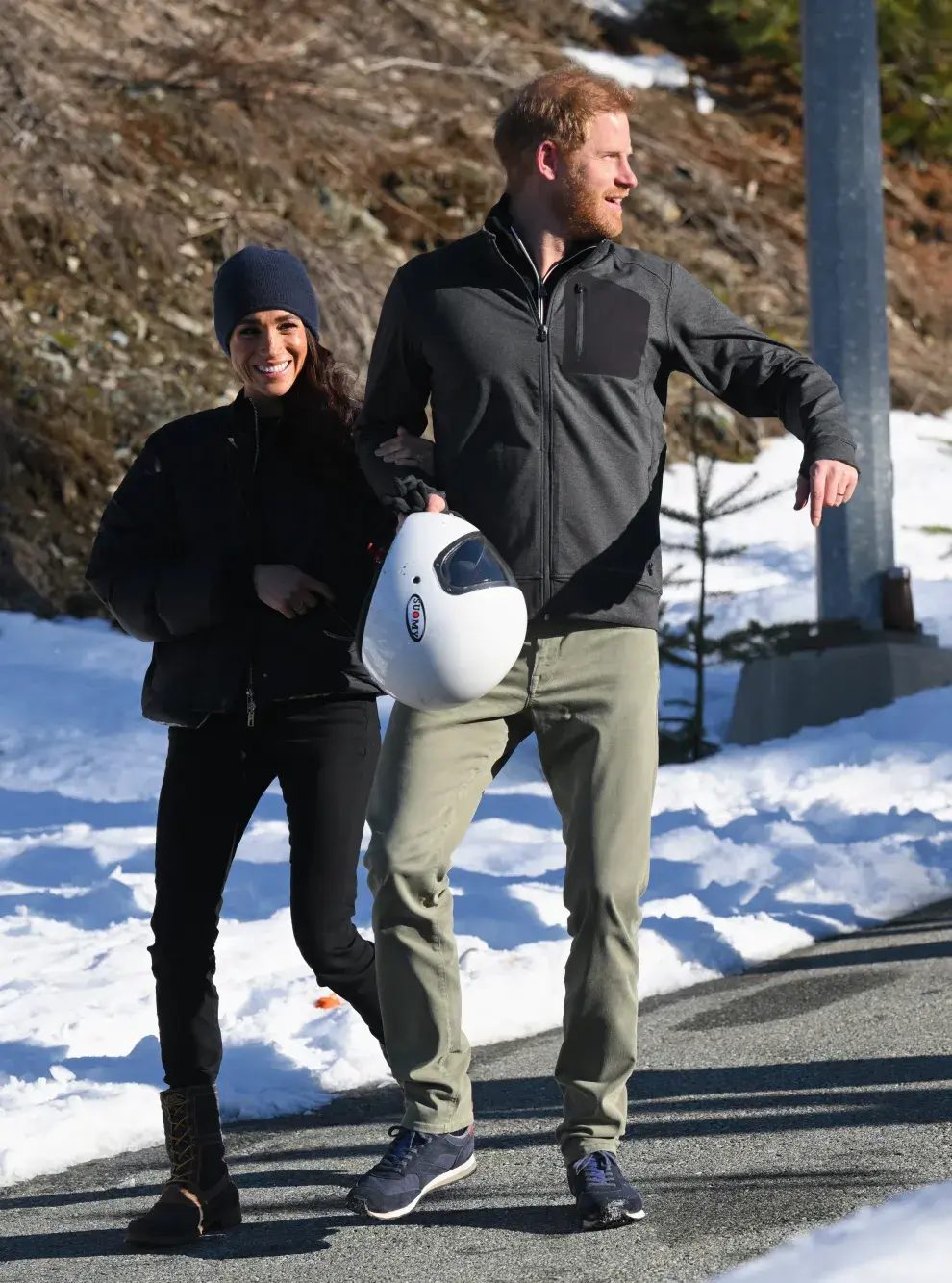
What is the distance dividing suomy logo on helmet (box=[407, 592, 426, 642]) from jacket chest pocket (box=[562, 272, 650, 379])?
20.8 inches

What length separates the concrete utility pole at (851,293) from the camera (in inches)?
433

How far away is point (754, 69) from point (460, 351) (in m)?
23.3

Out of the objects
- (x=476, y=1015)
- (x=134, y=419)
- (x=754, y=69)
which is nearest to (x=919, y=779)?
(x=476, y=1015)

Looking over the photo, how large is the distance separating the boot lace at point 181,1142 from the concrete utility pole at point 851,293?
771 cm

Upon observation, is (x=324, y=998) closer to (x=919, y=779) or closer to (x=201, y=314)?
(x=919, y=779)

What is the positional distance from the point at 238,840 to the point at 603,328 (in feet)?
4.24

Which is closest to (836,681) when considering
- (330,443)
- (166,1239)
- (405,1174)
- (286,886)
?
(286,886)

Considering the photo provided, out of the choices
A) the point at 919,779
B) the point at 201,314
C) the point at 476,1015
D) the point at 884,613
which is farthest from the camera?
the point at 201,314

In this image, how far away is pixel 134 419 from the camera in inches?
586

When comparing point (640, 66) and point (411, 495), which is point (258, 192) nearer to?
point (640, 66)

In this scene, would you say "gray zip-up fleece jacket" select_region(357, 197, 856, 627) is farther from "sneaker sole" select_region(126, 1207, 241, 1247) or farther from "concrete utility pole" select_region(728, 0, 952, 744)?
"concrete utility pole" select_region(728, 0, 952, 744)

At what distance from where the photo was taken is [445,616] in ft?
12.0

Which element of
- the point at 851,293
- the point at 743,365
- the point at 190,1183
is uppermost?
the point at 851,293

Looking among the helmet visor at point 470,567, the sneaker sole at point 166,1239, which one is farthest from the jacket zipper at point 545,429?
the sneaker sole at point 166,1239
